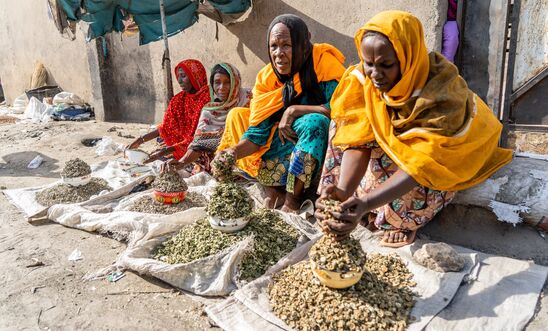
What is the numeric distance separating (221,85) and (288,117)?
1.16 m

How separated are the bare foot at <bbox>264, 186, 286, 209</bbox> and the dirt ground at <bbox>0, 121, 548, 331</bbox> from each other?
116cm

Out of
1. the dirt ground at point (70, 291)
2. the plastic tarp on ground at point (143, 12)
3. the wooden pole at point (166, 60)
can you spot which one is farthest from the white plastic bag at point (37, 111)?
the dirt ground at point (70, 291)

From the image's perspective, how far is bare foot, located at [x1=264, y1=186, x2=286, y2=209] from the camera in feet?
11.7

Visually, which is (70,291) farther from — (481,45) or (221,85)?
(481,45)

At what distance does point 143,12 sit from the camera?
5555 millimetres

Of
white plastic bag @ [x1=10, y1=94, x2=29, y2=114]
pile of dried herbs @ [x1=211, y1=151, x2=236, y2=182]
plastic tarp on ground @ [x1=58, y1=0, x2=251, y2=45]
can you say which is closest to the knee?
pile of dried herbs @ [x1=211, y1=151, x2=236, y2=182]

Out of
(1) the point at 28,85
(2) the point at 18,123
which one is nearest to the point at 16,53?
(1) the point at 28,85

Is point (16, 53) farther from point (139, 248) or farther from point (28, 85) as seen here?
point (139, 248)

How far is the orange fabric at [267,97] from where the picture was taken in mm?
3436

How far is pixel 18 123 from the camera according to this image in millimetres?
8492

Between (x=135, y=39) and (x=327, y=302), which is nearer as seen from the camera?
(x=327, y=302)

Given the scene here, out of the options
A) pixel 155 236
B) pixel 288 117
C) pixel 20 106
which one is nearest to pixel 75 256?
pixel 155 236

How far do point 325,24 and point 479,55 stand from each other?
1604 millimetres

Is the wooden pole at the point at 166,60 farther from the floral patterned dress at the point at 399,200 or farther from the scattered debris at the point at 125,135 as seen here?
the floral patterned dress at the point at 399,200
